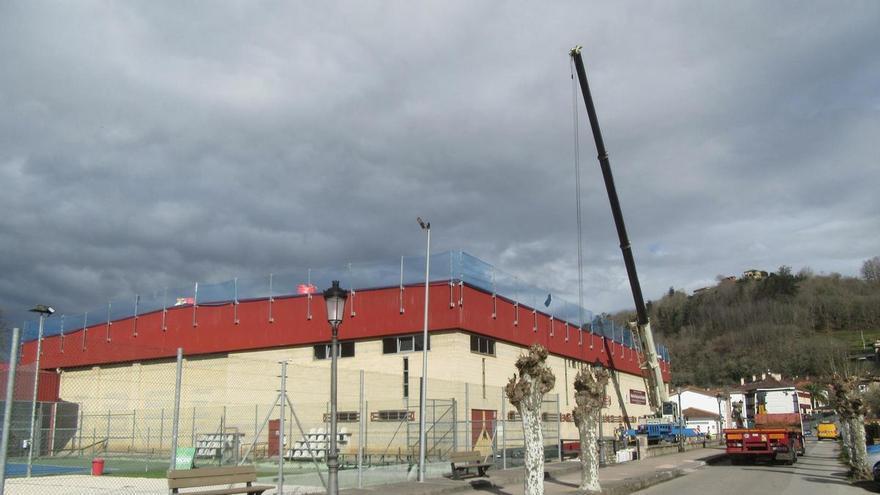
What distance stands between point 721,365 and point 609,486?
133m

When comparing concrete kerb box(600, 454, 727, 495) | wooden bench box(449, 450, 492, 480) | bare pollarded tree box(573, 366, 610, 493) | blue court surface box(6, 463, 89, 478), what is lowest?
blue court surface box(6, 463, 89, 478)

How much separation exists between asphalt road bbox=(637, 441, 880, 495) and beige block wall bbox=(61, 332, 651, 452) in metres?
8.44

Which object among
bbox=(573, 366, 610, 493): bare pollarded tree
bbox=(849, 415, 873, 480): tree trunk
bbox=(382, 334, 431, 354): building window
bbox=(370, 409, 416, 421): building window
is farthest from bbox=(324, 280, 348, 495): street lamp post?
bbox=(382, 334, 431, 354): building window

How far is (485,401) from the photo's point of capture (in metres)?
32.8

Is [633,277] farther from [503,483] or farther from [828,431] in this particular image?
[828,431]

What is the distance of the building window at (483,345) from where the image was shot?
109 ft

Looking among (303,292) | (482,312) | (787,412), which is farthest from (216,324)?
(787,412)

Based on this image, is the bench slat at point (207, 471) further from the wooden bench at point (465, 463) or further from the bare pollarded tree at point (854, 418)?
the bare pollarded tree at point (854, 418)

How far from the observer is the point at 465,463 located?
20750 mm

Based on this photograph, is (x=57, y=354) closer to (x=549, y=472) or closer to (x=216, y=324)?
(x=216, y=324)

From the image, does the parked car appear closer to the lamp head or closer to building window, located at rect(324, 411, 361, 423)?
the lamp head

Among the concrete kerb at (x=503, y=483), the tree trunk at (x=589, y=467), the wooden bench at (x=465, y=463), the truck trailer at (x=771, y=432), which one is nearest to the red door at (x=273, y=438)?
the concrete kerb at (x=503, y=483)

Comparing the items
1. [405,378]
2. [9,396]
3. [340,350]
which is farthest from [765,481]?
[340,350]

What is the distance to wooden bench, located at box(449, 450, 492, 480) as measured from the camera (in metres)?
20.3
